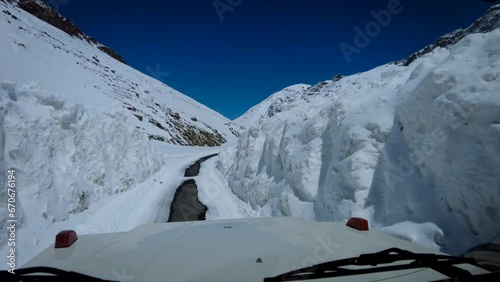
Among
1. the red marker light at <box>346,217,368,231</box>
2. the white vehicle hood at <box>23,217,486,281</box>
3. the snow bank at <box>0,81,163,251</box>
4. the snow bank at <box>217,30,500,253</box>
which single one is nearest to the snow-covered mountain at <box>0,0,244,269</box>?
the snow bank at <box>0,81,163,251</box>

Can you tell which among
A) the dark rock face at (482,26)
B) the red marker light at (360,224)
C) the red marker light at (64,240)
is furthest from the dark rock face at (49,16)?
the red marker light at (360,224)

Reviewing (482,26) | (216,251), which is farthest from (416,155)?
(482,26)

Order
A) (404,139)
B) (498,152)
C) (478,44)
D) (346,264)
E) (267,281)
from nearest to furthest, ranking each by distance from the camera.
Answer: (267,281)
(346,264)
(498,152)
(478,44)
(404,139)

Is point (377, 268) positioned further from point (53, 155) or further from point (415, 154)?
point (53, 155)

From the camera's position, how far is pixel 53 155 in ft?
31.5

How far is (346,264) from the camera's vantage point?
2.18 metres

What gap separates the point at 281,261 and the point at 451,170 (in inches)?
151

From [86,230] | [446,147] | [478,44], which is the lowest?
[86,230]

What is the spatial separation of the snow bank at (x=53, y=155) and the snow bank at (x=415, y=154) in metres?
6.36

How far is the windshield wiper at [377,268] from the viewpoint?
2.00 metres

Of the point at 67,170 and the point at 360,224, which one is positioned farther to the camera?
the point at 67,170

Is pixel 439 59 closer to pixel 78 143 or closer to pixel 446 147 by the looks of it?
pixel 446 147

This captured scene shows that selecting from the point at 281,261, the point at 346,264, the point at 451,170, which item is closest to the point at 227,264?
the point at 281,261

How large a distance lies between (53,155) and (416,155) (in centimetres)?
983
